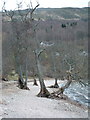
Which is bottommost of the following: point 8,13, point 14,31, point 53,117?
point 53,117

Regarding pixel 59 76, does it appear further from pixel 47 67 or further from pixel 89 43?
pixel 89 43

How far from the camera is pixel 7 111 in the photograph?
15062 mm

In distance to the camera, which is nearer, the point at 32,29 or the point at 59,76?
the point at 32,29

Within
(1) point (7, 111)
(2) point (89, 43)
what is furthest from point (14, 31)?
(2) point (89, 43)

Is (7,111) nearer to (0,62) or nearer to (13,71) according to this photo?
(0,62)

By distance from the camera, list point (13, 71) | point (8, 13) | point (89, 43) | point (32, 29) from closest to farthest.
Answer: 1. point (32, 29)
2. point (8, 13)
3. point (13, 71)
4. point (89, 43)

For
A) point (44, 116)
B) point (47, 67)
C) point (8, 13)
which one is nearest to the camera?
point (44, 116)

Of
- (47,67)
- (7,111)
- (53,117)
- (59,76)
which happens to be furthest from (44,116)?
(47,67)

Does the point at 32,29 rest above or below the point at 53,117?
above

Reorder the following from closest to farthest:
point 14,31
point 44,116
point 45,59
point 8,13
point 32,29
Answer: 1. point 44,116
2. point 32,29
3. point 8,13
4. point 14,31
5. point 45,59

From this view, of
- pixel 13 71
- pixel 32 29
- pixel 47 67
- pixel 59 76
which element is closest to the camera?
pixel 32 29

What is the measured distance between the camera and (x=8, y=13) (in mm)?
31656

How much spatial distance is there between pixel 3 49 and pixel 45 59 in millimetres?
39170

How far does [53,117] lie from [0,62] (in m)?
44.6
